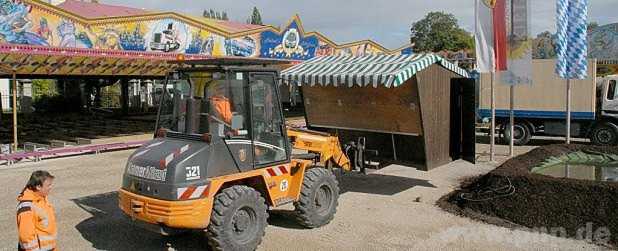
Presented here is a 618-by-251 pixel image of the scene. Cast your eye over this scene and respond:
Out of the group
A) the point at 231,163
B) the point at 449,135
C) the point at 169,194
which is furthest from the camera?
the point at 449,135

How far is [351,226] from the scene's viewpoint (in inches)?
329

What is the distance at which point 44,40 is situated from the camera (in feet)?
53.0

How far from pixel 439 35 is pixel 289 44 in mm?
63921

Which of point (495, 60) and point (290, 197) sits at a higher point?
point (495, 60)

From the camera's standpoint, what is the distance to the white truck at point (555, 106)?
1738 centimetres

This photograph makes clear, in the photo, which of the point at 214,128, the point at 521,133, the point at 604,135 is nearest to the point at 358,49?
the point at 521,133

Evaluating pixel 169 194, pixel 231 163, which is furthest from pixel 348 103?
pixel 169 194

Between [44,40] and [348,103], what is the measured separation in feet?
33.6

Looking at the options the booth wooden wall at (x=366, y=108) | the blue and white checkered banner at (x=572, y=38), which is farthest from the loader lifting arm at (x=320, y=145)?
the blue and white checkered banner at (x=572, y=38)

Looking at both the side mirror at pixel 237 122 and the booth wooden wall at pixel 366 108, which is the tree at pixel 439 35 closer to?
the booth wooden wall at pixel 366 108

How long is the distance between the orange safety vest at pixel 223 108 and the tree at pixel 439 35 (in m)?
73.1

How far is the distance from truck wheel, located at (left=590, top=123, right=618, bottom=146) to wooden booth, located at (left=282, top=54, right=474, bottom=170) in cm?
909

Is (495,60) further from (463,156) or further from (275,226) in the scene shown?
(275,226)

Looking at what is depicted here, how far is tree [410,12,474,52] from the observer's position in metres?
81.0
